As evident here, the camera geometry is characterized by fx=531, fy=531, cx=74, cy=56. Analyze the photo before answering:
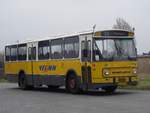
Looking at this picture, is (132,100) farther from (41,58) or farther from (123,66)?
(41,58)

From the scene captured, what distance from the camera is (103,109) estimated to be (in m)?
17.6

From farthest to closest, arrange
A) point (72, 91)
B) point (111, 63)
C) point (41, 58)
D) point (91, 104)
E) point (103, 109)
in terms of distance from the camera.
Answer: point (41, 58) < point (72, 91) < point (111, 63) < point (91, 104) < point (103, 109)

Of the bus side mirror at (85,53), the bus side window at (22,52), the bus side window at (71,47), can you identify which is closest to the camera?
the bus side mirror at (85,53)

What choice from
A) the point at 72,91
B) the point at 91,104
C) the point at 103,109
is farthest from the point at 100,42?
the point at 103,109

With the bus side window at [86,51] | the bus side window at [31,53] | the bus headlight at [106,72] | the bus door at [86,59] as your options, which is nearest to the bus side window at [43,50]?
the bus side window at [31,53]

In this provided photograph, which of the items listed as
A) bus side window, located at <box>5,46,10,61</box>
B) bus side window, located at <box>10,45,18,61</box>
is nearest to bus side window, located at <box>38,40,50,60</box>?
bus side window, located at <box>10,45,18,61</box>

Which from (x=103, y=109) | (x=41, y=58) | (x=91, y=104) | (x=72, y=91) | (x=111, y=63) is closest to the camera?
(x=103, y=109)

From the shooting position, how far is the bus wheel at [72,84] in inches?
988

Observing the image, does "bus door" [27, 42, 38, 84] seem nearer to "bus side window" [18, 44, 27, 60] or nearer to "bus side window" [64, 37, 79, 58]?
"bus side window" [18, 44, 27, 60]

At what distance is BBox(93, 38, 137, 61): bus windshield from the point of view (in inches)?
936

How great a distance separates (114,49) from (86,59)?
53.4 inches

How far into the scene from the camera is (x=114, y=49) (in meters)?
24.1

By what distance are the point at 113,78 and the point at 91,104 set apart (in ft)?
14.5

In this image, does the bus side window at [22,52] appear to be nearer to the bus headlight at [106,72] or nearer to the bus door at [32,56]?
the bus door at [32,56]
